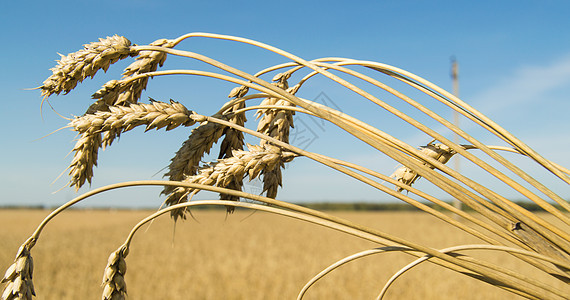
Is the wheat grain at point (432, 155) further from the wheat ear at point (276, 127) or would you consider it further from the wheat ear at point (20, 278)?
the wheat ear at point (20, 278)

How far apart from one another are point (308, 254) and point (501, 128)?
12.8 metres

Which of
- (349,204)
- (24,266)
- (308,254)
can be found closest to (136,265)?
(308,254)

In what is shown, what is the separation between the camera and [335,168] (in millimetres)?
758

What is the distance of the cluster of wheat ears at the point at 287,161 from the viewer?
774mm

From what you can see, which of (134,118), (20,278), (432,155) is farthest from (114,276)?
(432,155)

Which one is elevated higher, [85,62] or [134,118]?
→ [85,62]

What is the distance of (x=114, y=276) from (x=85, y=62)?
50cm

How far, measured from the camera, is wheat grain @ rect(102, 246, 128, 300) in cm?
86

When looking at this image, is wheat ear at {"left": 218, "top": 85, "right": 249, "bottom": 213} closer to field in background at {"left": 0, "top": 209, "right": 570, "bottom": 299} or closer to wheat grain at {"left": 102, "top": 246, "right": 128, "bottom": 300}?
wheat grain at {"left": 102, "top": 246, "right": 128, "bottom": 300}

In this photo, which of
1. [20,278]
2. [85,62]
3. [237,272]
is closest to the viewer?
[20,278]

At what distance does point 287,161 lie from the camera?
2.82ft

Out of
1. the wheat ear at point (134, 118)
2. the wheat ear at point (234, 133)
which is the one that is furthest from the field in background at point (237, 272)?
the wheat ear at point (134, 118)

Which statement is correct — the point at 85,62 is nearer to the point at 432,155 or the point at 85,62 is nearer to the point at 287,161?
the point at 287,161

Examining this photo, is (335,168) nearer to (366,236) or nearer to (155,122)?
(366,236)
